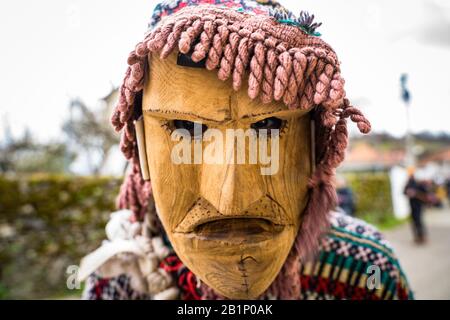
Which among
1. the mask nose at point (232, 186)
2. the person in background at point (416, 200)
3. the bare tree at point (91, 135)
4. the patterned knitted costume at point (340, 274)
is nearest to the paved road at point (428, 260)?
the person in background at point (416, 200)

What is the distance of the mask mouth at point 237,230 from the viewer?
2.52 ft

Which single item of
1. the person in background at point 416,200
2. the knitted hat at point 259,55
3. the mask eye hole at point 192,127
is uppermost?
the knitted hat at point 259,55

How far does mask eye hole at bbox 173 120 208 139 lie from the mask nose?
7 centimetres

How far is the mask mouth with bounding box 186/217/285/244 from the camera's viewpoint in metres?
0.77

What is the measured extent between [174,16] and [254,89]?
0.82 feet

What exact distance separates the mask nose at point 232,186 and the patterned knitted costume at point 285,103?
15 cm

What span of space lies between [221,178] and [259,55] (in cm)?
26

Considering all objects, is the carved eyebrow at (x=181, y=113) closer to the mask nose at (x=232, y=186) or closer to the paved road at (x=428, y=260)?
the mask nose at (x=232, y=186)

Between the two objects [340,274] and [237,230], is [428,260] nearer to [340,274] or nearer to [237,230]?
[340,274]

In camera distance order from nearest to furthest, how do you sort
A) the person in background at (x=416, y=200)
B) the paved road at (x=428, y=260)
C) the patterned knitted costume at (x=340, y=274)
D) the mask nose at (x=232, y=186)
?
the mask nose at (x=232, y=186)
the patterned knitted costume at (x=340, y=274)
the paved road at (x=428, y=260)
the person in background at (x=416, y=200)

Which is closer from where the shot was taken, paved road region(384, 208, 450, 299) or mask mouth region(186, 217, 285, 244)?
mask mouth region(186, 217, 285, 244)

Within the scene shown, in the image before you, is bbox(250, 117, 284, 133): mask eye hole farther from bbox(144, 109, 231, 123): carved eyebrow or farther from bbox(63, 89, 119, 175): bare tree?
bbox(63, 89, 119, 175): bare tree

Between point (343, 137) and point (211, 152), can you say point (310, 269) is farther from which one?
point (211, 152)

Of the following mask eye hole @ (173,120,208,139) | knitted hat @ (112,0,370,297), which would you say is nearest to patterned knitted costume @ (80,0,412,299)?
knitted hat @ (112,0,370,297)
